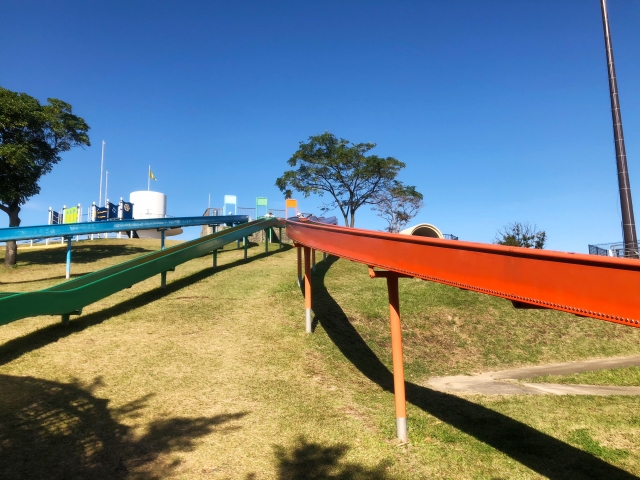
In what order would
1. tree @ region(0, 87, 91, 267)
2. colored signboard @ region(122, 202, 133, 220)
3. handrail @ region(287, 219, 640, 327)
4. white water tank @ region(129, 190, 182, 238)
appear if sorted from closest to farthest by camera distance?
handrail @ region(287, 219, 640, 327)
tree @ region(0, 87, 91, 267)
colored signboard @ region(122, 202, 133, 220)
white water tank @ region(129, 190, 182, 238)

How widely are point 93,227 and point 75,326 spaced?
8.23m

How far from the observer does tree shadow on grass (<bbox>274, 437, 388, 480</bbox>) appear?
5.09 metres

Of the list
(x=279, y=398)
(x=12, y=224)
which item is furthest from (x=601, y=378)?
(x=12, y=224)

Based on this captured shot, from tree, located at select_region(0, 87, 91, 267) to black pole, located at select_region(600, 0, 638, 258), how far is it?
2168cm

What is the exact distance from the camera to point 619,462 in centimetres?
577

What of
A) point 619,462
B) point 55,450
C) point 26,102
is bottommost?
point 619,462

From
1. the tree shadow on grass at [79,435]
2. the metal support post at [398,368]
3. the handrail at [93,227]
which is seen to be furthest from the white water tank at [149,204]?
the metal support post at [398,368]

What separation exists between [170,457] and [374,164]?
110 feet

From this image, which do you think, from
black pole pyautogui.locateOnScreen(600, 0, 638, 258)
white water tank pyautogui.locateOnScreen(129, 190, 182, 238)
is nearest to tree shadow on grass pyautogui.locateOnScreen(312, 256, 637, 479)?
black pole pyautogui.locateOnScreen(600, 0, 638, 258)

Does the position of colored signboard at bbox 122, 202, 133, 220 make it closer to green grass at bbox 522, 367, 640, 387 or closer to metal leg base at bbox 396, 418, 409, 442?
green grass at bbox 522, 367, 640, 387

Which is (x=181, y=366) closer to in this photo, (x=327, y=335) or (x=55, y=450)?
(x=55, y=450)

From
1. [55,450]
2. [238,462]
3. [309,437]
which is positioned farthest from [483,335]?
[55,450]

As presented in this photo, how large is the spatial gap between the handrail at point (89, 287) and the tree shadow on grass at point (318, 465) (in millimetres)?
5382

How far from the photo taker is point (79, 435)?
223 inches
